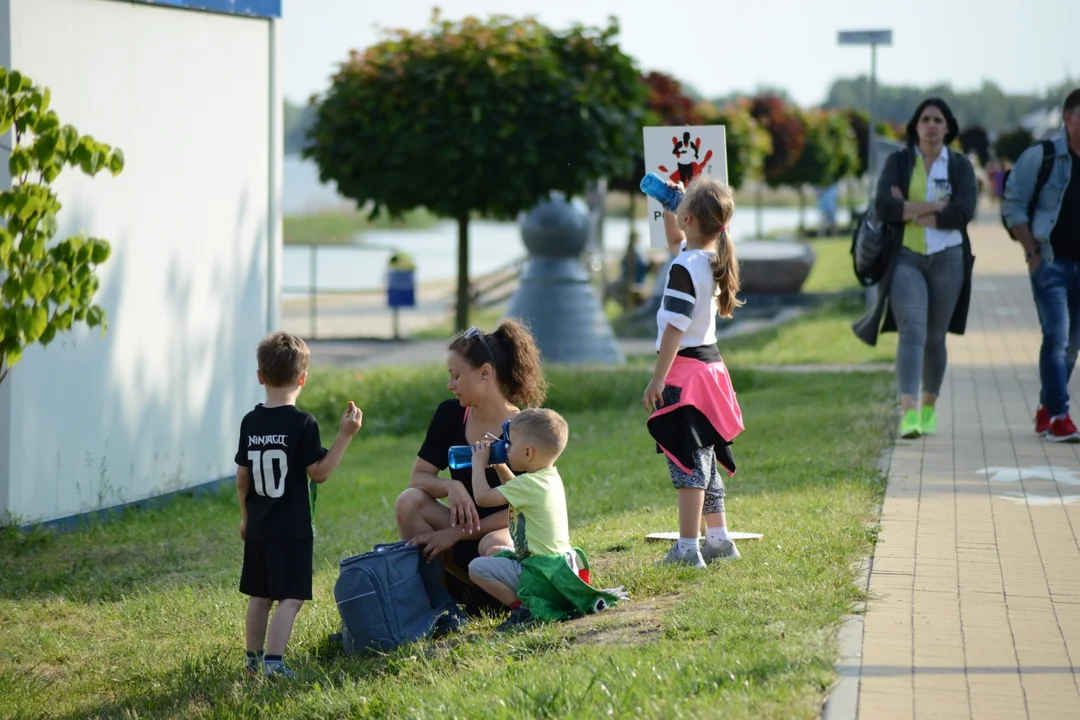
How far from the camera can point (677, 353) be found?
566 centimetres

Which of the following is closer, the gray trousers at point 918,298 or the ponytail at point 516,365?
the ponytail at point 516,365

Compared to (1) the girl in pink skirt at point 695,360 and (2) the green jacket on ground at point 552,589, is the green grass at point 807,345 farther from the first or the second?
(2) the green jacket on ground at point 552,589

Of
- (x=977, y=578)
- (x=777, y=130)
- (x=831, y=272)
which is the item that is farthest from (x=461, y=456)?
(x=777, y=130)

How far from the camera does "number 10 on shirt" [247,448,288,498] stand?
201 inches

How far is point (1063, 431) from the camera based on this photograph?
352 inches

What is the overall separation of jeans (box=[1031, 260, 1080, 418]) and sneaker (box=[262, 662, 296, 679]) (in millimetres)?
5426

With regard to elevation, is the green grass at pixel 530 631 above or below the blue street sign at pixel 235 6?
below

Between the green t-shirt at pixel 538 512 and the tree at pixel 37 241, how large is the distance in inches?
61.4

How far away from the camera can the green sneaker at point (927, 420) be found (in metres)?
9.12

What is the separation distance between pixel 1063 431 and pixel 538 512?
5003 millimetres

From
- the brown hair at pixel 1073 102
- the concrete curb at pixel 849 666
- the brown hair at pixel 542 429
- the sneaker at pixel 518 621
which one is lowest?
the sneaker at pixel 518 621

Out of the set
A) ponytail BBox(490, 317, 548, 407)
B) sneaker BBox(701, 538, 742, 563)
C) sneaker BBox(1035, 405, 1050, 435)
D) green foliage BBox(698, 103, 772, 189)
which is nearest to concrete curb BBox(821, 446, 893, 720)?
sneaker BBox(701, 538, 742, 563)

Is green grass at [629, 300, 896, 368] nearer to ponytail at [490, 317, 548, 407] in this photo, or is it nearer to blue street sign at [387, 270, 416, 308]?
blue street sign at [387, 270, 416, 308]

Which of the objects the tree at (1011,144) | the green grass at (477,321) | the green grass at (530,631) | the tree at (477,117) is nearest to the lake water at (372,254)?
the green grass at (477,321)
